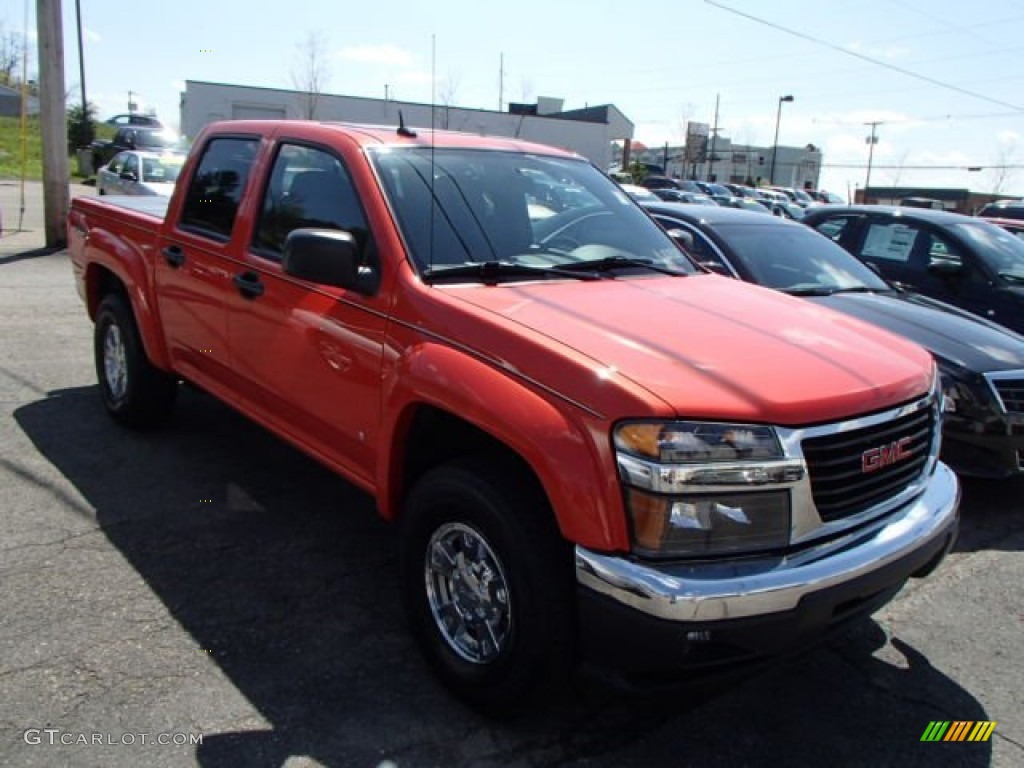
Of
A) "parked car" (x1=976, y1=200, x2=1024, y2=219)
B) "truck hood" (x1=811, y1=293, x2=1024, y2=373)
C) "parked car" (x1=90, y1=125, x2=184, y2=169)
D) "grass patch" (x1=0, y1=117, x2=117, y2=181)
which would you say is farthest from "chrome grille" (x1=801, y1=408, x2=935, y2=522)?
"grass patch" (x1=0, y1=117, x2=117, y2=181)

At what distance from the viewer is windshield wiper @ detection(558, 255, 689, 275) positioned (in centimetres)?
354

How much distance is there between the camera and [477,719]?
9.23ft

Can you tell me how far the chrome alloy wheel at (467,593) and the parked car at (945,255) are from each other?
5878mm

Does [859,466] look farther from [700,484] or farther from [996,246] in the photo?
[996,246]

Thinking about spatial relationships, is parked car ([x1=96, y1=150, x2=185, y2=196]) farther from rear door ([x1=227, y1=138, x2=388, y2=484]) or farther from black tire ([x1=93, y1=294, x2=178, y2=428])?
→ rear door ([x1=227, y1=138, x2=388, y2=484])

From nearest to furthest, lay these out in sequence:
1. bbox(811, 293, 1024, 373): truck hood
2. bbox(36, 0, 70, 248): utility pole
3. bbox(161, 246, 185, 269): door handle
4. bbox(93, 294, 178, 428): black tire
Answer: bbox(161, 246, 185, 269): door handle
bbox(811, 293, 1024, 373): truck hood
bbox(93, 294, 178, 428): black tire
bbox(36, 0, 70, 248): utility pole

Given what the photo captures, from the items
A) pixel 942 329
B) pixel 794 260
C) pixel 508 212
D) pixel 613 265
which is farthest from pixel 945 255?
pixel 508 212

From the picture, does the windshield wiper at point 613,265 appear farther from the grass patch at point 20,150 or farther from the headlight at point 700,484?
the grass patch at point 20,150

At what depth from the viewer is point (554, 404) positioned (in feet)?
8.11

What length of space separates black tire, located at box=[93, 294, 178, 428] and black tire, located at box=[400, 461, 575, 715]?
2.84 metres

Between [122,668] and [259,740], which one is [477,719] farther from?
[122,668]

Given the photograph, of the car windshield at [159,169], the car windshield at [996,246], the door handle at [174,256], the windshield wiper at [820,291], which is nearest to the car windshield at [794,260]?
the windshield wiper at [820,291]

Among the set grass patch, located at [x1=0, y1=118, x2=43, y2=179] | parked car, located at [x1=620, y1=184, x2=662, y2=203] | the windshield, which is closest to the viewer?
the windshield

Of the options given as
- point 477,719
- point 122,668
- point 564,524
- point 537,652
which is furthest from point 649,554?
point 122,668
